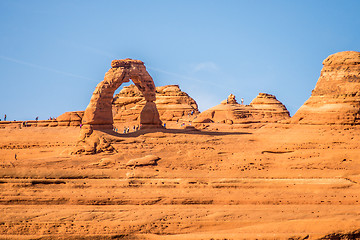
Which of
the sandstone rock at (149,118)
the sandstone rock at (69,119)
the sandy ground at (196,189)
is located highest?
the sandstone rock at (69,119)

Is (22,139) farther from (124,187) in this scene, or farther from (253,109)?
(253,109)

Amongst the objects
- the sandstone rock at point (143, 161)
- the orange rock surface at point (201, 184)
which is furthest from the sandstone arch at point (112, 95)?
the sandstone rock at point (143, 161)

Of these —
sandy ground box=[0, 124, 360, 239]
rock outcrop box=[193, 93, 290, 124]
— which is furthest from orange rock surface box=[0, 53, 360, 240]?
rock outcrop box=[193, 93, 290, 124]

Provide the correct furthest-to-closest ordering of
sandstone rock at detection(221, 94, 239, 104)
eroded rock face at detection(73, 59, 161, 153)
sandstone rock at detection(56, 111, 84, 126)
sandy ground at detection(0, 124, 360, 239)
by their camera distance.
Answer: sandstone rock at detection(221, 94, 239, 104), sandstone rock at detection(56, 111, 84, 126), eroded rock face at detection(73, 59, 161, 153), sandy ground at detection(0, 124, 360, 239)

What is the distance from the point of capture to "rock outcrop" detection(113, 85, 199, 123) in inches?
1943

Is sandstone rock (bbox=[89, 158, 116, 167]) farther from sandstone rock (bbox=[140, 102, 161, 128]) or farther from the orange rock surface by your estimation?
sandstone rock (bbox=[140, 102, 161, 128])

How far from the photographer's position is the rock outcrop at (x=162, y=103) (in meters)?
49.3

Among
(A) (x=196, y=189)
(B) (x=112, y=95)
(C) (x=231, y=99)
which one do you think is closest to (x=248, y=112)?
(C) (x=231, y=99)

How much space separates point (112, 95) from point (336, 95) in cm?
1214

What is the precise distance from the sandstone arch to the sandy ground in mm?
1573

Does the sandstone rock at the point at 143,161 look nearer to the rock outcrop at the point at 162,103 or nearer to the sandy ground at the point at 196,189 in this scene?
the sandy ground at the point at 196,189

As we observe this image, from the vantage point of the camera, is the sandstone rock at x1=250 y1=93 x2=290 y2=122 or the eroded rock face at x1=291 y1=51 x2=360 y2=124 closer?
the eroded rock face at x1=291 y1=51 x2=360 y2=124

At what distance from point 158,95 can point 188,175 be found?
3644 cm

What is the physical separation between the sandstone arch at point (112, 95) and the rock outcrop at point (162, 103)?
21853mm
